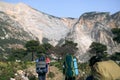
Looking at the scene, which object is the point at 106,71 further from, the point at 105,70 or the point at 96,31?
the point at 96,31

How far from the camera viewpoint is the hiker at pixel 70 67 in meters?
8.62

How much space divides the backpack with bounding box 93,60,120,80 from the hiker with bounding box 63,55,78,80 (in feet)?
7.13

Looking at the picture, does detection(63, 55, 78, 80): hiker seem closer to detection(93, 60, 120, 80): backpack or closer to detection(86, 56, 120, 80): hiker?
detection(86, 56, 120, 80): hiker

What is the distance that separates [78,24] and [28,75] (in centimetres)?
15625

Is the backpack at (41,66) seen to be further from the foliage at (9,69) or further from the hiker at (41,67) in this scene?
the foliage at (9,69)

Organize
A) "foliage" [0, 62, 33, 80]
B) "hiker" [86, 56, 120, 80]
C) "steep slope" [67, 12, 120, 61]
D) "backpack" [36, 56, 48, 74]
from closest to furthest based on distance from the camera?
"hiker" [86, 56, 120, 80] → "backpack" [36, 56, 48, 74] → "foliage" [0, 62, 33, 80] → "steep slope" [67, 12, 120, 61]

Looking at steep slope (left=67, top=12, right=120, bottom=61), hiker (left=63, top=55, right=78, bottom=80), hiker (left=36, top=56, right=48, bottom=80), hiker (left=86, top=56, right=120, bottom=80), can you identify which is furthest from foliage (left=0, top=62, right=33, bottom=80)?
steep slope (left=67, top=12, right=120, bottom=61)

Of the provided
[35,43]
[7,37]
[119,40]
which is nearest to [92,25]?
[7,37]

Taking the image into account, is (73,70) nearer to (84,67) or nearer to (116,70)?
(116,70)

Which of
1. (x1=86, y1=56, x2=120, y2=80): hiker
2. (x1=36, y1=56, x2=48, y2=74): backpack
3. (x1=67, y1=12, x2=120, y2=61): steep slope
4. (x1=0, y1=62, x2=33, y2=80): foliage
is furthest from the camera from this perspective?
(x1=67, y1=12, x2=120, y2=61): steep slope

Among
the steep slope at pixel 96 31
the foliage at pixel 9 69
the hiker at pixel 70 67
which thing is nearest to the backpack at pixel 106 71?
the hiker at pixel 70 67

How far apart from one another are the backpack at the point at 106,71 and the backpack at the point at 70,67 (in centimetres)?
218

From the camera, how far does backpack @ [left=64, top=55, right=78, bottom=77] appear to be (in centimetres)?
862

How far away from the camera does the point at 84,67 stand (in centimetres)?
4288
